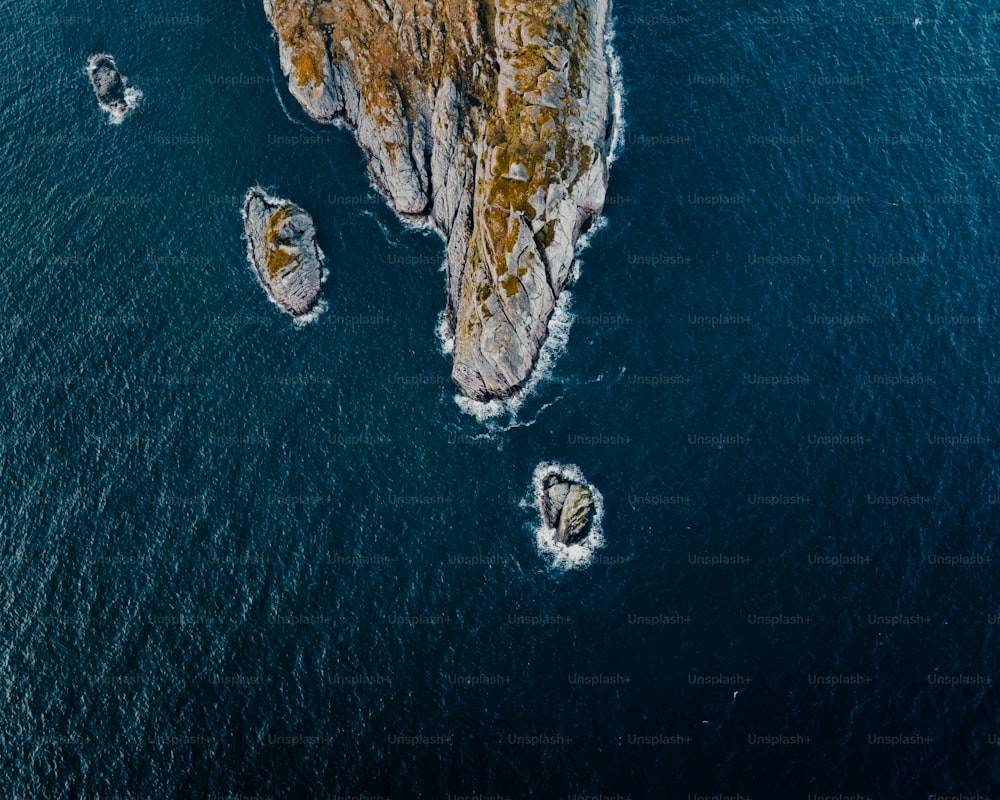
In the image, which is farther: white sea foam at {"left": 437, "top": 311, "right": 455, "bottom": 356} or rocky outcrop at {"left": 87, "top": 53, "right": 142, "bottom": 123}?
rocky outcrop at {"left": 87, "top": 53, "right": 142, "bottom": 123}

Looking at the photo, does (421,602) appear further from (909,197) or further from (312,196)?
(909,197)

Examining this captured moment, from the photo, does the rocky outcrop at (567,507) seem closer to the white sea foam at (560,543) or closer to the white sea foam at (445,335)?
the white sea foam at (560,543)

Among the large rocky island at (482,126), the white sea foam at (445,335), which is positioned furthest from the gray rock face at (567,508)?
the white sea foam at (445,335)

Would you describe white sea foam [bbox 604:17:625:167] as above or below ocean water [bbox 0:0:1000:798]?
above

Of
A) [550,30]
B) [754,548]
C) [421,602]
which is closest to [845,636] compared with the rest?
[754,548]

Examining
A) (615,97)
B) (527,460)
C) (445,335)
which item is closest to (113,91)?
(445,335)

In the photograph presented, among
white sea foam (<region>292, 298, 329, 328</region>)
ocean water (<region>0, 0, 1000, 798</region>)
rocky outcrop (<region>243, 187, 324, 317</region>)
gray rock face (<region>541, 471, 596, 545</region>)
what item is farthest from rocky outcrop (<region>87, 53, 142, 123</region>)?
gray rock face (<region>541, 471, 596, 545</region>)

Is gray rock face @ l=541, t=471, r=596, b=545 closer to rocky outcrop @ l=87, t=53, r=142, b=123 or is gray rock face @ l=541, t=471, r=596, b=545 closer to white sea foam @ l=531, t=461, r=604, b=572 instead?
white sea foam @ l=531, t=461, r=604, b=572
